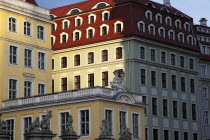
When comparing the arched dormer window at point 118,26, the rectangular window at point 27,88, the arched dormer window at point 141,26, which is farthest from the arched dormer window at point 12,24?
the arched dormer window at point 141,26

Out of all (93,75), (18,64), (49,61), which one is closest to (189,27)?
(93,75)

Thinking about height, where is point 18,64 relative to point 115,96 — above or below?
above

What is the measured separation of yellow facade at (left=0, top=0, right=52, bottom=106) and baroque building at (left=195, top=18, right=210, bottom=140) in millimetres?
24636

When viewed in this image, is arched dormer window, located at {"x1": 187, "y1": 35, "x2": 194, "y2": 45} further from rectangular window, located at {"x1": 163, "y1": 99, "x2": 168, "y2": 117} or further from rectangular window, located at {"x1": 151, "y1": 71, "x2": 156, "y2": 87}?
rectangular window, located at {"x1": 163, "y1": 99, "x2": 168, "y2": 117}

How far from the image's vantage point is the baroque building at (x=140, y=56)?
220 feet

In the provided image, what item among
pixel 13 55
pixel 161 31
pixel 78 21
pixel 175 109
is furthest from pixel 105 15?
pixel 13 55

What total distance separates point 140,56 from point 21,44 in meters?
15.9

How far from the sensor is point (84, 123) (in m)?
49.8

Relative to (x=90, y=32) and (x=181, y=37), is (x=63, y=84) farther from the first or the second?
(x=181, y=37)

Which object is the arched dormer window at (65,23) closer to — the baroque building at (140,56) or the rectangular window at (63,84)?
the baroque building at (140,56)

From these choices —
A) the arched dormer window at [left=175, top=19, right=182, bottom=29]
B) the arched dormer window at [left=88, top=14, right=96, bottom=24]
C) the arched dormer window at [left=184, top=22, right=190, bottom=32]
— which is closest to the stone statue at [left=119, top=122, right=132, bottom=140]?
the arched dormer window at [left=88, top=14, right=96, bottom=24]

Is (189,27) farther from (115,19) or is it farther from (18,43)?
(18,43)

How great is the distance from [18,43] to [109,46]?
14413 millimetres

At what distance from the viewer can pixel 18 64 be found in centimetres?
5791
